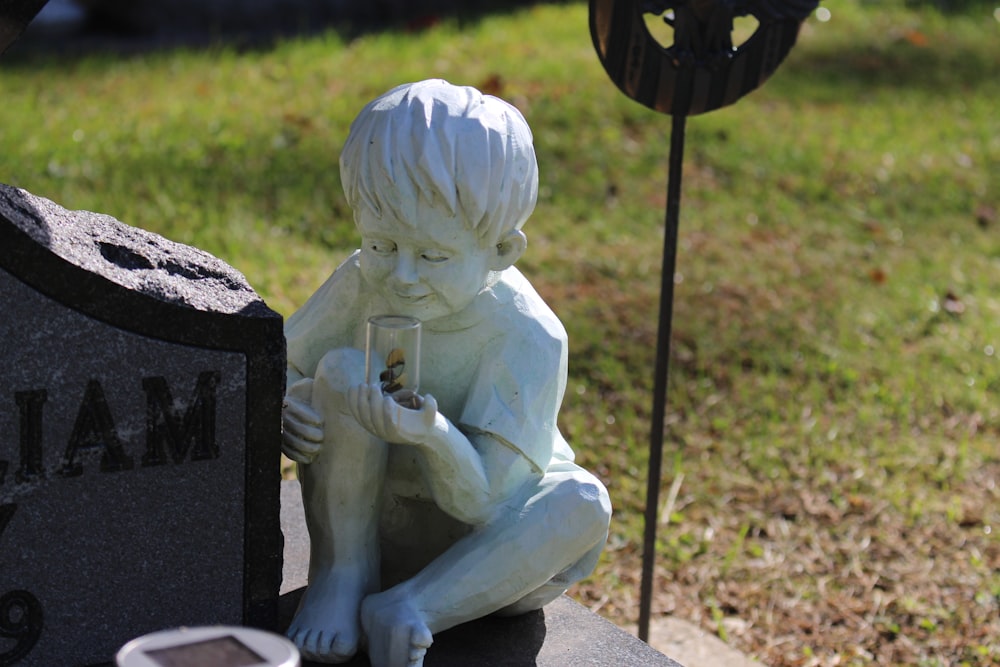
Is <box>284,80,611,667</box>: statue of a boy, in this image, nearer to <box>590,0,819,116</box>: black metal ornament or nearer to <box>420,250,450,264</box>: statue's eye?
<box>420,250,450,264</box>: statue's eye

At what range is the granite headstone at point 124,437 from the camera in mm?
2396

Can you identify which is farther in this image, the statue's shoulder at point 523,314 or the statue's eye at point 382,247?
the statue's shoulder at point 523,314

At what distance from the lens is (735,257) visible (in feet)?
18.9

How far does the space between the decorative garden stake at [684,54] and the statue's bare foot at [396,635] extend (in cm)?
117

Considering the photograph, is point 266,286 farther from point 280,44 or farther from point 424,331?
point 280,44

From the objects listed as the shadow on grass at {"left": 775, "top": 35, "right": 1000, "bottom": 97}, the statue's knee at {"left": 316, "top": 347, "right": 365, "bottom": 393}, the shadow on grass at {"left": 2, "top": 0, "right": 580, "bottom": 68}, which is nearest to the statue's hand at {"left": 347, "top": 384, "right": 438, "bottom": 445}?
the statue's knee at {"left": 316, "top": 347, "right": 365, "bottom": 393}

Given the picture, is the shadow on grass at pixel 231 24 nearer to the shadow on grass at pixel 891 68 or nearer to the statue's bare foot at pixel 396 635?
the shadow on grass at pixel 891 68

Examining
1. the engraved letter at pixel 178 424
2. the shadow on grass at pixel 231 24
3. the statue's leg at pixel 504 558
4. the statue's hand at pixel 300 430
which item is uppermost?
the engraved letter at pixel 178 424

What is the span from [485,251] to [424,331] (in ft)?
0.70

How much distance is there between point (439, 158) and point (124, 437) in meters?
0.75

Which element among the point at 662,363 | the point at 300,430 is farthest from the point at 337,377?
the point at 662,363

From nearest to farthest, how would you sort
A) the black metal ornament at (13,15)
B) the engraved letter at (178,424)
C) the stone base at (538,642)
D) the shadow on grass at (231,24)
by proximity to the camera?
the black metal ornament at (13,15) < the engraved letter at (178,424) < the stone base at (538,642) < the shadow on grass at (231,24)

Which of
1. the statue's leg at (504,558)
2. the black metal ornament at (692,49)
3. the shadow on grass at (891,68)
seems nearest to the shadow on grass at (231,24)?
the shadow on grass at (891,68)

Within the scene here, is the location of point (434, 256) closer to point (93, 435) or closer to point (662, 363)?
point (93, 435)
